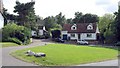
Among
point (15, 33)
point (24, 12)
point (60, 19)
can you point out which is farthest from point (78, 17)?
point (15, 33)

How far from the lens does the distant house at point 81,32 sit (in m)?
77.8

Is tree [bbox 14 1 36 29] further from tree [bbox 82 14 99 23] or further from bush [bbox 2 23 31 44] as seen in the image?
tree [bbox 82 14 99 23]

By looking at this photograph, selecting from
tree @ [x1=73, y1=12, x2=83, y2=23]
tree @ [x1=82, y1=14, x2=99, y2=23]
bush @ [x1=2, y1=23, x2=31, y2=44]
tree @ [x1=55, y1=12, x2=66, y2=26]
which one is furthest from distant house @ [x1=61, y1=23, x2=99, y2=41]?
tree @ [x1=55, y1=12, x2=66, y2=26]

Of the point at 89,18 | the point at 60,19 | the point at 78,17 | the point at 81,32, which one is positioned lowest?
the point at 81,32

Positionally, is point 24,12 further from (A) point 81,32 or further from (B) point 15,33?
(B) point 15,33

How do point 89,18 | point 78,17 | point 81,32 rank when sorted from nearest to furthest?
point 81,32 < point 89,18 < point 78,17

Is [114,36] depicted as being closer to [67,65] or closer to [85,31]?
[85,31]

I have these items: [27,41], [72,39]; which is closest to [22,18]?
[72,39]

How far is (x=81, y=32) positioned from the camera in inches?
3123

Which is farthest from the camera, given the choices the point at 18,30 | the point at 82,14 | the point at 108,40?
the point at 82,14

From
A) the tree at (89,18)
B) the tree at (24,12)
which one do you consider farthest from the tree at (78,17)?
the tree at (24,12)

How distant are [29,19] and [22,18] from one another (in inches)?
90.7

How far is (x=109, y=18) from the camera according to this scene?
8844cm

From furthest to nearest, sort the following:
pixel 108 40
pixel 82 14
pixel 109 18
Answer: pixel 82 14 → pixel 109 18 → pixel 108 40
